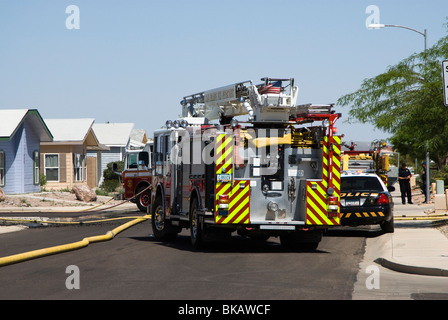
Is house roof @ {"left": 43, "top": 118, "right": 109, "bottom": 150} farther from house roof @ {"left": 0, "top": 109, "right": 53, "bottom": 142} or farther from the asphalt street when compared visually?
the asphalt street

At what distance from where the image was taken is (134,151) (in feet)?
104

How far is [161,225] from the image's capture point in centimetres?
1838

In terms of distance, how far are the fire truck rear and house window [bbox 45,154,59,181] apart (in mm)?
32324

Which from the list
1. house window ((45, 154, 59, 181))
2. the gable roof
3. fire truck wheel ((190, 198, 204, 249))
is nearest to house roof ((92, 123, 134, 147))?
the gable roof

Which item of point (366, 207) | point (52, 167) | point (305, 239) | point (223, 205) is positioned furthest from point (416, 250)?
point (52, 167)

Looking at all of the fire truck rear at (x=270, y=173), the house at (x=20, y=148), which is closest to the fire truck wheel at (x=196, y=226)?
the fire truck rear at (x=270, y=173)

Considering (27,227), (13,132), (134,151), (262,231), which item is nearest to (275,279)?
(262,231)

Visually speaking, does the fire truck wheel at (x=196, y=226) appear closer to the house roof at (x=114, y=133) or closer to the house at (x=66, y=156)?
the house at (x=66, y=156)

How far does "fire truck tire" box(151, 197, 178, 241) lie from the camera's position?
59.7ft

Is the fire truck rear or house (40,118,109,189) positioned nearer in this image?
the fire truck rear

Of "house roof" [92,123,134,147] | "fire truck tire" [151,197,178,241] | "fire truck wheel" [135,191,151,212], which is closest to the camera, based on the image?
"fire truck tire" [151,197,178,241]

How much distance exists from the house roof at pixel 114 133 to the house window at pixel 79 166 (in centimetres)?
1110

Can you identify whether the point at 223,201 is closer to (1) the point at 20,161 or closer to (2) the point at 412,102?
(2) the point at 412,102

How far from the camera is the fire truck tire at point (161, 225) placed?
1819cm
